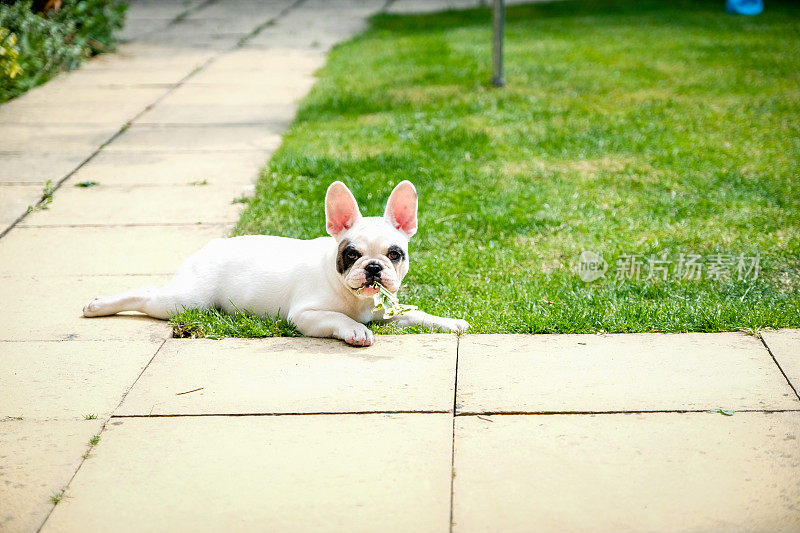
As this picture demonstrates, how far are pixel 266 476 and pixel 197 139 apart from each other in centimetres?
629

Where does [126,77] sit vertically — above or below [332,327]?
below

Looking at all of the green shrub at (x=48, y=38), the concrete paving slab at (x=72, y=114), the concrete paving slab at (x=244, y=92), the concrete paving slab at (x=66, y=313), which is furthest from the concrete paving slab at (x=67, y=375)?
the green shrub at (x=48, y=38)

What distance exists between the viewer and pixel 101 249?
6297mm

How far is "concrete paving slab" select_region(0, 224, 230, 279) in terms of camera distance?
19.5ft

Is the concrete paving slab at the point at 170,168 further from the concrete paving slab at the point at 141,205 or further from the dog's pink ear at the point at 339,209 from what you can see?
the dog's pink ear at the point at 339,209

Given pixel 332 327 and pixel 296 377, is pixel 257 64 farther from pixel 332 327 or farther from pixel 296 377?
pixel 296 377

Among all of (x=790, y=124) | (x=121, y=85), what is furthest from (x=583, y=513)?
(x=121, y=85)

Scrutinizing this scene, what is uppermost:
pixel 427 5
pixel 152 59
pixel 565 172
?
pixel 565 172

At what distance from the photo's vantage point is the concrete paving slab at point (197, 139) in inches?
354

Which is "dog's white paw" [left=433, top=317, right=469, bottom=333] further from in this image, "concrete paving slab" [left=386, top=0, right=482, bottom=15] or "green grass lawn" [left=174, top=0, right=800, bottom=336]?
"concrete paving slab" [left=386, top=0, right=482, bottom=15]

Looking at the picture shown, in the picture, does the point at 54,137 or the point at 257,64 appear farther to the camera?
the point at 257,64

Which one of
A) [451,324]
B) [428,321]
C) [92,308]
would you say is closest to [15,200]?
[92,308]

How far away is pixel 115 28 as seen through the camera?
47.3 ft

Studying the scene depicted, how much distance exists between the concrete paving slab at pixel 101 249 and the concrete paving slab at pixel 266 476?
216 cm
